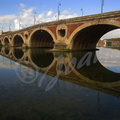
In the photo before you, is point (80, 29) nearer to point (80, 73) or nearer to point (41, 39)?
point (80, 73)

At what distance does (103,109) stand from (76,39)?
2497cm

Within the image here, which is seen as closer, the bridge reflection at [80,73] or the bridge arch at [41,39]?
the bridge reflection at [80,73]

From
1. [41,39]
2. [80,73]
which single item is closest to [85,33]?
[80,73]

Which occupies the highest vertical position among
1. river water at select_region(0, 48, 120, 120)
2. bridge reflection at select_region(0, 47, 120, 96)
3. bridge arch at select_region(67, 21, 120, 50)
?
bridge arch at select_region(67, 21, 120, 50)

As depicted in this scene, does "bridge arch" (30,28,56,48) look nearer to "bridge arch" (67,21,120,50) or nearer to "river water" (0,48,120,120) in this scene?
"bridge arch" (67,21,120,50)

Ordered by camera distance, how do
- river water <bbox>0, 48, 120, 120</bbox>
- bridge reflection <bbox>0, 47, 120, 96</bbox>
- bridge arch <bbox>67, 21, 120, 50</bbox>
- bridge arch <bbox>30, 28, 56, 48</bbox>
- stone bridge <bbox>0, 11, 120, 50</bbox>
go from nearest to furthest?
river water <bbox>0, 48, 120, 120</bbox>, bridge reflection <bbox>0, 47, 120, 96</bbox>, stone bridge <bbox>0, 11, 120, 50</bbox>, bridge arch <bbox>67, 21, 120, 50</bbox>, bridge arch <bbox>30, 28, 56, 48</bbox>

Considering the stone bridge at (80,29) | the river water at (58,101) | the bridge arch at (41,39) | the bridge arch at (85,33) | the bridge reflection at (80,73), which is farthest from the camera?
the bridge arch at (41,39)

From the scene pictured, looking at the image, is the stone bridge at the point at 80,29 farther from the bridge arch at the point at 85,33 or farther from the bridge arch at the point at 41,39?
the bridge arch at the point at 41,39

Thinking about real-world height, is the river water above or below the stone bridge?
below

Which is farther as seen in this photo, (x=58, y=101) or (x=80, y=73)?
(x=80, y=73)

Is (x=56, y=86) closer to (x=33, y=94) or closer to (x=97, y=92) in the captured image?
(x=33, y=94)

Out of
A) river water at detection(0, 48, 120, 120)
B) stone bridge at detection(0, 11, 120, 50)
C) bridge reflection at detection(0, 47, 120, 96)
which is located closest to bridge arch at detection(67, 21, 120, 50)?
stone bridge at detection(0, 11, 120, 50)

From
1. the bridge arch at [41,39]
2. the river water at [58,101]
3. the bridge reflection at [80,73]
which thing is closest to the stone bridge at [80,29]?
the bridge arch at [41,39]

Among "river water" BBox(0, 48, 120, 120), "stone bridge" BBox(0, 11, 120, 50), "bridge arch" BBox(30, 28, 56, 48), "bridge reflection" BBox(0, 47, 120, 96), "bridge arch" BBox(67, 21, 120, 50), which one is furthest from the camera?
"bridge arch" BBox(30, 28, 56, 48)
